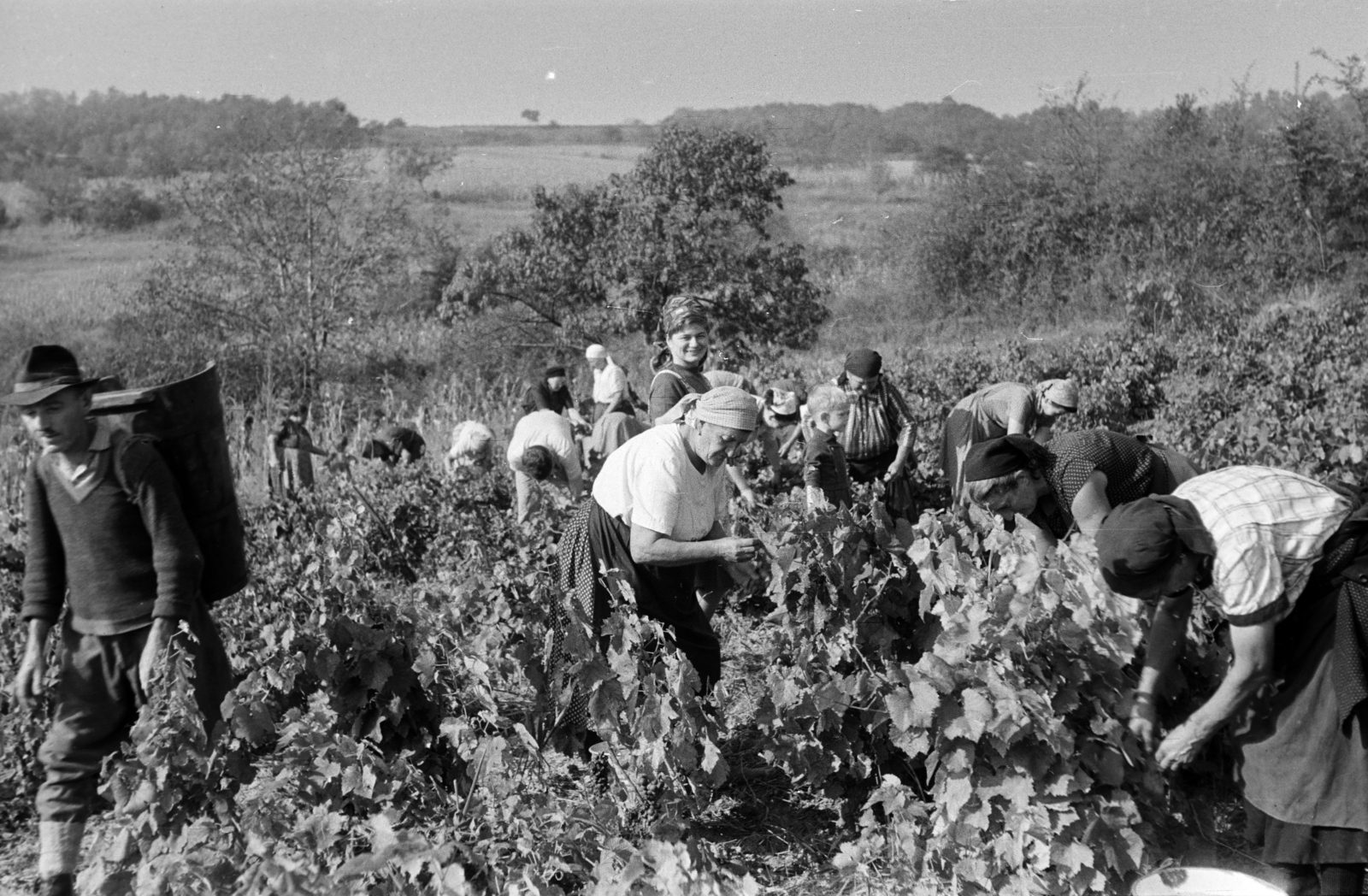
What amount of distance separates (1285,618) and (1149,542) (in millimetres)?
353

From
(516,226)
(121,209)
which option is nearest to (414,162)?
(516,226)

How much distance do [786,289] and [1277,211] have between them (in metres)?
18.2

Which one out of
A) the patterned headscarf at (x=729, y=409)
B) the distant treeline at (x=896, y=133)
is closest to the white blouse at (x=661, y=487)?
the patterned headscarf at (x=729, y=409)

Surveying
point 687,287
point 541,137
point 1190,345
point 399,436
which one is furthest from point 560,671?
point 541,137

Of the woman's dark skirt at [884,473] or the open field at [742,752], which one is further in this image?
the woman's dark skirt at [884,473]

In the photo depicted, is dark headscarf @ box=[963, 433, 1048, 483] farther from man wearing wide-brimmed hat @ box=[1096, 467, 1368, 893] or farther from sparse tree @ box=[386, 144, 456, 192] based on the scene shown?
sparse tree @ box=[386, 144, 456, 192]

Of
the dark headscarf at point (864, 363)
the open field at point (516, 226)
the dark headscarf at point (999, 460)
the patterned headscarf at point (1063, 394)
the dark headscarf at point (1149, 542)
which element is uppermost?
the dark headscarf at point (1149, 542)

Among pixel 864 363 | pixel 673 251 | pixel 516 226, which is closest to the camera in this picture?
pixel 864 363

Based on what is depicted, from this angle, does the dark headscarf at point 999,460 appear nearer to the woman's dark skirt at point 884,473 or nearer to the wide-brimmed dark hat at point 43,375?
the wide-brimmed dark hat at point 43,375

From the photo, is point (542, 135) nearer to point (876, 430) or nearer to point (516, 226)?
point (516, 226)

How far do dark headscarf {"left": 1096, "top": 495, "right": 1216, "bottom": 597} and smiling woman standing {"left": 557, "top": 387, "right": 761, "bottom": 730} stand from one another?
1.19m

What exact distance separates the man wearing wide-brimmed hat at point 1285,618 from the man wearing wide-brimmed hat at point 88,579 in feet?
7.82

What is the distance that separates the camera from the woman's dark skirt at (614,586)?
374cm

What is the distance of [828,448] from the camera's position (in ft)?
19.6
